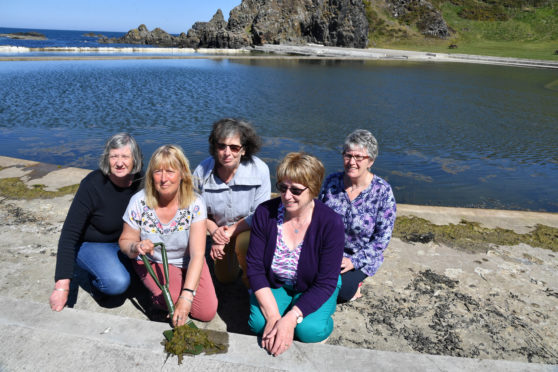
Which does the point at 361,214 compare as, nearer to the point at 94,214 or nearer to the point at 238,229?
the point at 238,229

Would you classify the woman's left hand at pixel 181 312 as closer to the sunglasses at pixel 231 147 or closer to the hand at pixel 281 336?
the hand at pixel 281 336

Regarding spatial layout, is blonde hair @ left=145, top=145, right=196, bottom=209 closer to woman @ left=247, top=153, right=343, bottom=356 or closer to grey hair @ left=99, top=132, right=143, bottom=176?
grey hair @ left=99, top=132, right=143, bottom=176

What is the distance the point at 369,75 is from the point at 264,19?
40.0m

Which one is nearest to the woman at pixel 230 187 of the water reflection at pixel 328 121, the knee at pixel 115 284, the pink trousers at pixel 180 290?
the pink trousers at pixel 180 290

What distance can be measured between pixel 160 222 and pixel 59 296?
2.62 ft

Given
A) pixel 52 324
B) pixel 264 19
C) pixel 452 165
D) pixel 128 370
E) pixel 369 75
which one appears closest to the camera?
pixel 128 370

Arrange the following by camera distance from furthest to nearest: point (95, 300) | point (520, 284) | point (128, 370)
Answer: point (520, 284) → point (95, 300) → point (128, 370)

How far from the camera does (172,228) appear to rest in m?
2.76

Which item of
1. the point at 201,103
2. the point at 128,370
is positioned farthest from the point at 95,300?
the point at 201,103

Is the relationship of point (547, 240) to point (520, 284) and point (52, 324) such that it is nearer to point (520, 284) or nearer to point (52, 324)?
point (520, 284)

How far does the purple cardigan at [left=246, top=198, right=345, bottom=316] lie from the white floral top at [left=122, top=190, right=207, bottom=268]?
1.59ft

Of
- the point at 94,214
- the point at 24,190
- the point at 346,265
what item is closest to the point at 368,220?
the point at 346,265

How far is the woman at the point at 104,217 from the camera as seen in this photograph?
286 centimetres

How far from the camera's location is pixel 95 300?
10.3ft
